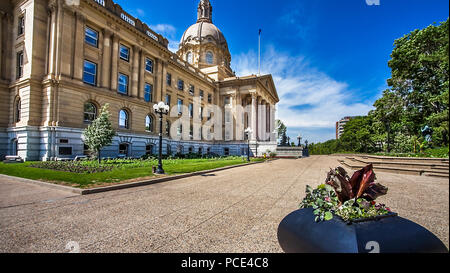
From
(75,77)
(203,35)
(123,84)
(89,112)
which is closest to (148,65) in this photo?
(123,84)

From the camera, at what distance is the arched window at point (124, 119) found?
2400 cm

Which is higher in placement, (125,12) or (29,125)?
(125,12)

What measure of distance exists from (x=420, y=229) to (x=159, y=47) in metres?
32.4

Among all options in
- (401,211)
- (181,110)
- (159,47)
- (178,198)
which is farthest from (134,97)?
(401,211)

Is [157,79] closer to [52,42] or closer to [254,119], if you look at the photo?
[52,42]

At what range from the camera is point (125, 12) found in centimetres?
2466

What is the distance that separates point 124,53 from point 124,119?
840 cm

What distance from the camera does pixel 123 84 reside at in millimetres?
25000

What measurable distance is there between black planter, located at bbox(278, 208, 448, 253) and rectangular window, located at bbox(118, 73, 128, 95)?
27.0m

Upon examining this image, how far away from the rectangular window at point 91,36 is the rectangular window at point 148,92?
7491 millimetres

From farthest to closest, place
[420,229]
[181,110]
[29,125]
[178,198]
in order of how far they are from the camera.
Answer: [181,110], [29,125], [178,198], [420,229]
